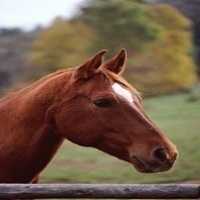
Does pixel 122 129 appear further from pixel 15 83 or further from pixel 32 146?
pixel 15 83

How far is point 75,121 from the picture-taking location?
12.0 ft

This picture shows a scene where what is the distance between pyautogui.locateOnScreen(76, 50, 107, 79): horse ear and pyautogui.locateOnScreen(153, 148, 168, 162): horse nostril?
0.54m

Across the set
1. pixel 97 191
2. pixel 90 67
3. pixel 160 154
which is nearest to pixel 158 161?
pixel 160 154

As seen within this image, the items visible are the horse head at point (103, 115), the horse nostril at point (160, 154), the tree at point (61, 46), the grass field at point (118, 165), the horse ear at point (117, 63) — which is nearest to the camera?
the horse nostril at point (160, 154)

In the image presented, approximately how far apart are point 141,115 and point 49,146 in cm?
50

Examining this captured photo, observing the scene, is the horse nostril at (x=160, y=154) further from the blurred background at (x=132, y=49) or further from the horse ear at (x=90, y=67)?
the blurred background at (x=132, y=49)

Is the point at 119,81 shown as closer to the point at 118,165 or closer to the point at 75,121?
the point at 75,121

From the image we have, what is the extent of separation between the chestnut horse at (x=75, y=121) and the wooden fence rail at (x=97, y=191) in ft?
0.52

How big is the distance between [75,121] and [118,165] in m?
Answer: 7.63

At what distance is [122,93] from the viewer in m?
3.67

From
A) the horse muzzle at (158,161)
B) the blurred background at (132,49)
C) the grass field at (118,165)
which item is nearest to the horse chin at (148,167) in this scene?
the horse muzzle at (158,161)

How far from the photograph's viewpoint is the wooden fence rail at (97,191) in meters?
3.55

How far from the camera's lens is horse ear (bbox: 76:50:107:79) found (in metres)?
3.71

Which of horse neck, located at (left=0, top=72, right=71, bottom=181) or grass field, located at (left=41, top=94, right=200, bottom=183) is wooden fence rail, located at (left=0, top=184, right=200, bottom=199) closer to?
horse neck, located at (left=0, top=72, right=71, bottom=181)
